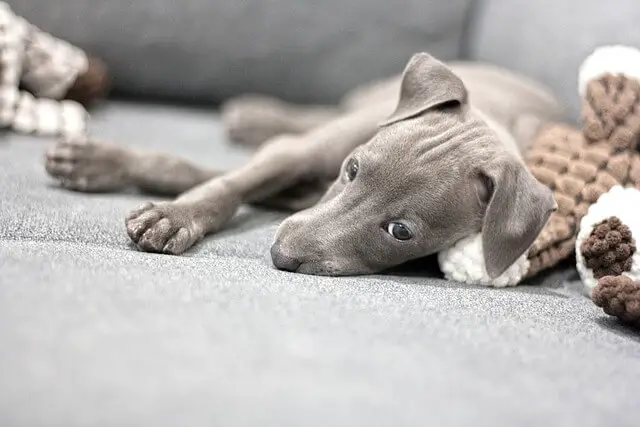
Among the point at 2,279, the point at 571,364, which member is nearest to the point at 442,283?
the point at 571,364

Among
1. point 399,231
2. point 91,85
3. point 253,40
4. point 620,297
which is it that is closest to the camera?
point 620,297

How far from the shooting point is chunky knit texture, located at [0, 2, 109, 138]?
2.59m

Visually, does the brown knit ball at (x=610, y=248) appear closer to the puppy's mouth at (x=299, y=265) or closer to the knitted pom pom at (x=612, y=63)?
the knitted pom pom at (x=612, y=63)

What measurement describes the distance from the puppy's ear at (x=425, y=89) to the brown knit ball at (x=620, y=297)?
650mm

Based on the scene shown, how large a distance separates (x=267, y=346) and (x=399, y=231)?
71 centimetres

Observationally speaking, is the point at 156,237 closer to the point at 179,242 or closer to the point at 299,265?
the point at 179,242

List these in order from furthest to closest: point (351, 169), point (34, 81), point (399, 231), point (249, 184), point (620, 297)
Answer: point (34, 81) < point (249, 184) < point (351, 169) < point (399, 231) < point (620, 297)

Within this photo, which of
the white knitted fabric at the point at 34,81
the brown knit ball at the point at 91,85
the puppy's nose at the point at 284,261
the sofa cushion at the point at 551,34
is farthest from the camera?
the brown knit ball at the point at 91,85

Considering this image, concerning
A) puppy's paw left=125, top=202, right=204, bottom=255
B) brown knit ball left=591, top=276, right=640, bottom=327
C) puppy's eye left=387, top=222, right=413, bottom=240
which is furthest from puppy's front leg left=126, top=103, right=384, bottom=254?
brown knit ball left=591, top=276, right=640, bottom=327

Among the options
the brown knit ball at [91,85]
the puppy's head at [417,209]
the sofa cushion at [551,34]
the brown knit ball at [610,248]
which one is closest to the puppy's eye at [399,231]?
the puppy's head at [417,209]

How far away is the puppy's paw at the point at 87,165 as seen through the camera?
2.23 m

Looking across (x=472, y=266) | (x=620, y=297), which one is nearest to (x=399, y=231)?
(x=472, y=266)

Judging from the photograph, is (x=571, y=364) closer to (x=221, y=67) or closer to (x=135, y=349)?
(x=135, y=349)

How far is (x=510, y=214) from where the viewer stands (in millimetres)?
1935
